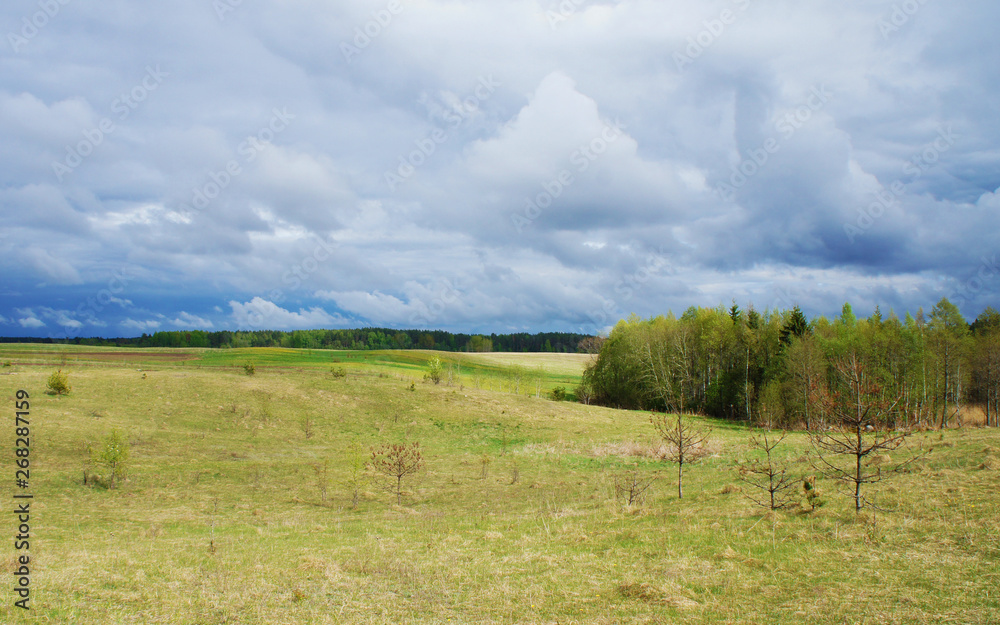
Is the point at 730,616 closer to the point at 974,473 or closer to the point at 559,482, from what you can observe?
the point at 974,473

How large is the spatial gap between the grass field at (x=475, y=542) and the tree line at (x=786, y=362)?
870 inches

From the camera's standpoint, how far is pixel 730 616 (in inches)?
360

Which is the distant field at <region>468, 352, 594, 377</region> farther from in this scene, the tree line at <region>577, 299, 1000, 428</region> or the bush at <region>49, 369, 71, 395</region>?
the bush at <region>49, 369, 71, 395</region>

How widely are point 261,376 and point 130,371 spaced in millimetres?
13583

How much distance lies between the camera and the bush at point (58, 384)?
41500 millimetres

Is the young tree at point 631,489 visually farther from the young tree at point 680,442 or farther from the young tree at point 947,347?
the young tree at point 947,347

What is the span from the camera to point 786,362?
203ft

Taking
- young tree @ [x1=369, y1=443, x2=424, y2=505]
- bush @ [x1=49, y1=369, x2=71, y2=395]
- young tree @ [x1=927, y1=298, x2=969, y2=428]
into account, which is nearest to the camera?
young tree @ [x1=369, y1=443, x2=424, y2=505]

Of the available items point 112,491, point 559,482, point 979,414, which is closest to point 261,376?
point 112,491

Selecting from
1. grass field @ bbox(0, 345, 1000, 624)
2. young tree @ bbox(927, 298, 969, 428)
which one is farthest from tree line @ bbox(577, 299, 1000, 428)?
grass field @ bbox(0, 345, 1000, 624)

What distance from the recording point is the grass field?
32.1 ft

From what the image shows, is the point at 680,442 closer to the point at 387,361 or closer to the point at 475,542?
the point at 475,542

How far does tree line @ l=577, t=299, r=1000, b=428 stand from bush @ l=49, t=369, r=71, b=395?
5255 centimetres

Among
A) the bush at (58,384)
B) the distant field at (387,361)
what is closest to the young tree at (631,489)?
the bush at (58,384)
